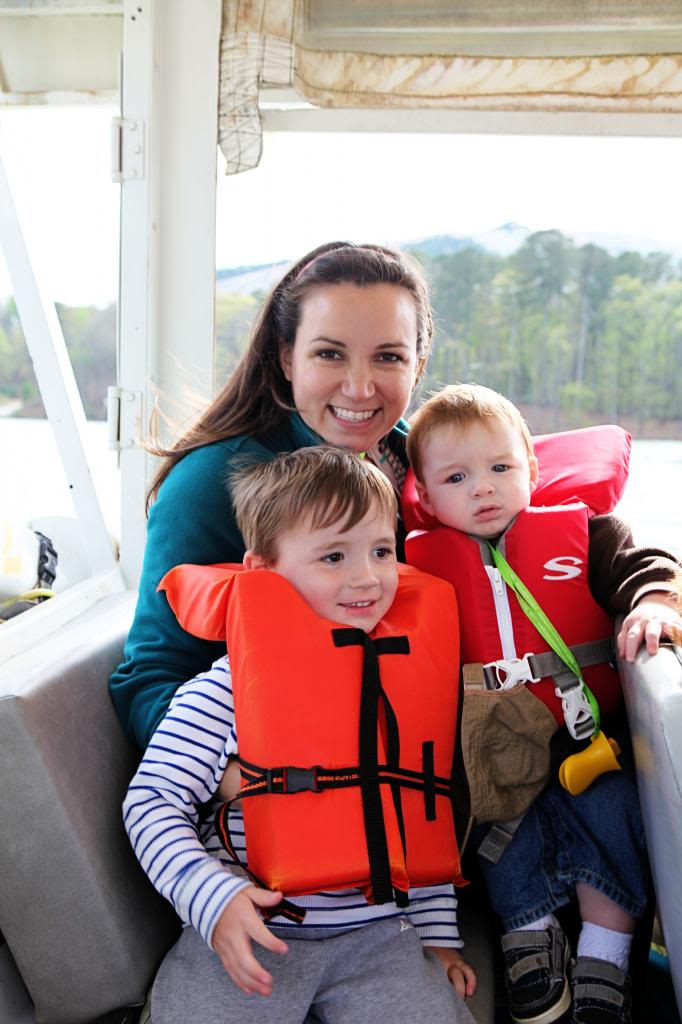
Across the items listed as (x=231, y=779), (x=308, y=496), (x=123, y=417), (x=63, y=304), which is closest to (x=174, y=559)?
(x=308, y=496)

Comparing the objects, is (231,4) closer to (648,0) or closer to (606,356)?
(648,0)

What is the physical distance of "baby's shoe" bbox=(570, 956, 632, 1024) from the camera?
5.41 feet

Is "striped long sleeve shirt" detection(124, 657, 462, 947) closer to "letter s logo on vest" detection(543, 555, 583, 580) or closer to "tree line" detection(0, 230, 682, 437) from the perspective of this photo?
"letter s logo on vest" detection(543, 555, 583, 580)

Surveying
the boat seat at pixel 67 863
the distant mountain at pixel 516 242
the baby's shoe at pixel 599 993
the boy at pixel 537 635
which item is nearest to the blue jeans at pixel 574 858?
the boy at pixel 537 635

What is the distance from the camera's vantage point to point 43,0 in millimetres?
2816

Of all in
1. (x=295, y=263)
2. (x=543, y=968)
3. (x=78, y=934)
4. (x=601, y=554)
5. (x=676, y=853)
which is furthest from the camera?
(x=295, y=263)

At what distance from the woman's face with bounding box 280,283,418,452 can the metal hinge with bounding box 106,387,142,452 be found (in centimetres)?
111

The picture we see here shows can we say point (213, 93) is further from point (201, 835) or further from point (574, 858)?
point (574, 858)

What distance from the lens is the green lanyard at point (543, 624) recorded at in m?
1.83

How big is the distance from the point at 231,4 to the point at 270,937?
2513mm

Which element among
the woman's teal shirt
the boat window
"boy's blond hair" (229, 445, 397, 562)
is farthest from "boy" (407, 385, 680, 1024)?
the boat window

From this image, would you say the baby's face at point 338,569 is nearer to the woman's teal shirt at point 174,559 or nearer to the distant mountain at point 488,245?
the woman's teal shirt at point 174,559

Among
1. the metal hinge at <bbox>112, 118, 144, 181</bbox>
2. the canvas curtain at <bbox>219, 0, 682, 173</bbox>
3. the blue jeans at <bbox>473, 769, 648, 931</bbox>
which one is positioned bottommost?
the blue jeans at <bbox>473, 769, 648, 931</bbox>

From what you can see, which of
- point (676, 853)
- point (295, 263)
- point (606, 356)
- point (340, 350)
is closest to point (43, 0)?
point (295, 263)
